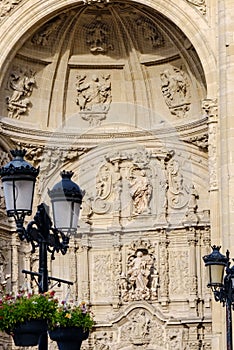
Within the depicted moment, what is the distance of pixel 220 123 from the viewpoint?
23562 millimetres

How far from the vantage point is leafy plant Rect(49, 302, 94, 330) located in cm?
1292

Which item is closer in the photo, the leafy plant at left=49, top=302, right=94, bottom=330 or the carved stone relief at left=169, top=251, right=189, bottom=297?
the leafy plant at left=49, top=302, right=94, bottom=330

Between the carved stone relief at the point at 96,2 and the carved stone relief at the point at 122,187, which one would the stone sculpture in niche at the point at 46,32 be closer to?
the carved stone relief at the point at 96,2

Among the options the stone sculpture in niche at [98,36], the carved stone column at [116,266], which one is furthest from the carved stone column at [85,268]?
the stone sculpture in niche at [98,36]

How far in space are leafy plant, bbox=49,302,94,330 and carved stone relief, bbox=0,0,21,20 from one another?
516 inches

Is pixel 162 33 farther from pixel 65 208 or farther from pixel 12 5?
pixel 65 208

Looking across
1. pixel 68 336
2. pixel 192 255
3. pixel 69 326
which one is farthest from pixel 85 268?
pixel 69 326

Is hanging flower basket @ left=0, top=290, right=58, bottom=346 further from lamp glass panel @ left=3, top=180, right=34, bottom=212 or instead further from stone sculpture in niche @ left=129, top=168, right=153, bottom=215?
stone sculpture in niche @ left=129, top=168, right=153, bottom=215

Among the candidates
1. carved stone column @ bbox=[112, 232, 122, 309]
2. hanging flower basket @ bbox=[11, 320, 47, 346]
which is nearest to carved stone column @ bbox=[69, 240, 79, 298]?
carved stone column @ bbox=[112, 232, 122, 309]

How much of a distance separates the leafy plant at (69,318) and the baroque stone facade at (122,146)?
452 inches

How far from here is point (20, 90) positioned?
26000mm

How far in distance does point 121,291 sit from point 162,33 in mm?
5915

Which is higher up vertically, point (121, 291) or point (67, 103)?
point (67, 103)

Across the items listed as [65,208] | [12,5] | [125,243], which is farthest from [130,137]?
[65,208]
